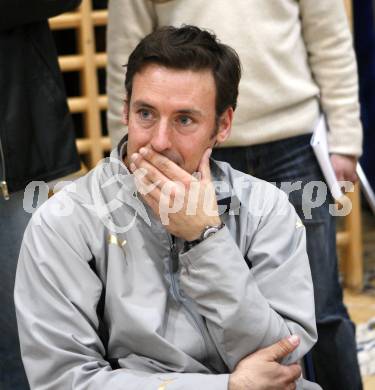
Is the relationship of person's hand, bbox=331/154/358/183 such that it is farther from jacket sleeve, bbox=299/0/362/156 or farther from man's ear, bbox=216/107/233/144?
man's ear, bbox=216/107/233/144

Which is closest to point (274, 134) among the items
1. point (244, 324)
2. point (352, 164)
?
point (352, 164)

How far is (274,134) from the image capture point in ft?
7.74

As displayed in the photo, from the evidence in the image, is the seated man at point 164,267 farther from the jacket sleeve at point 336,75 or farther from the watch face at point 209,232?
the jacket sleeve at point 336,75

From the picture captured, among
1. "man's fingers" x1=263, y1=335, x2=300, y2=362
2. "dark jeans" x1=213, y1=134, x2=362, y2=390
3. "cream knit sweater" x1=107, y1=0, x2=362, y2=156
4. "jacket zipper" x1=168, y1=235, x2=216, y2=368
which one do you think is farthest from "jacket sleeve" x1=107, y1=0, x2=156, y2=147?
"man's fingers" x1=263, y1=335, x2=300, y2=362

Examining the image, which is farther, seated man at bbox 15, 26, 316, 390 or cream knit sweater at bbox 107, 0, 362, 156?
cream knit sweater at bbox 107, 0, 362, 156

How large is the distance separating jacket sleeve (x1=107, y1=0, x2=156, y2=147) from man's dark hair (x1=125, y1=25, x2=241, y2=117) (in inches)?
18.7

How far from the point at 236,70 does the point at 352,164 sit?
675mm

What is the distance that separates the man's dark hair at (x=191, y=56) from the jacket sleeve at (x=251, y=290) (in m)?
0.29

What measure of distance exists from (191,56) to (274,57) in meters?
0.58

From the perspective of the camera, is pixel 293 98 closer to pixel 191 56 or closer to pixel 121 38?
pixel 121 38

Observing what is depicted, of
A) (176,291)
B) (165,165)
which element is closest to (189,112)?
(165,165)

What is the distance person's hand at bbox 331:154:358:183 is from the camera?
7.98 feet

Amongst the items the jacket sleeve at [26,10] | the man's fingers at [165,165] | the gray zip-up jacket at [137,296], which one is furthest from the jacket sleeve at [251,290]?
the jacket sleeve at [26,10]

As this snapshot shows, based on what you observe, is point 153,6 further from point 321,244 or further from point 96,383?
point 96,383
